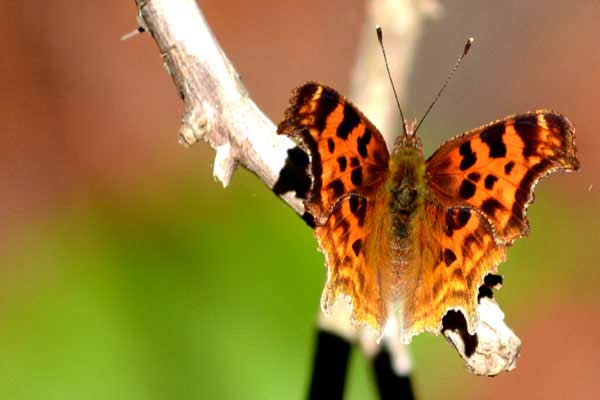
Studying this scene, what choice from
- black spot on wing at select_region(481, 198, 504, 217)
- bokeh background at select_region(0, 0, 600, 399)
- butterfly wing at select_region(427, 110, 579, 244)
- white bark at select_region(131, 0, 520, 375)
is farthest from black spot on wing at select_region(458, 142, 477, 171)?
bokeh background at select_region(0, 0, 600, 399)

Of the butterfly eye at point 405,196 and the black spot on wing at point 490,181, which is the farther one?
the butterfly eye at point 405,196

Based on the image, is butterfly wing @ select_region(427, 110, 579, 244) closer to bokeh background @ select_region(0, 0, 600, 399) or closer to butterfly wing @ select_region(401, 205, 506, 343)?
butterfly wing @ select_region(401, 205, 506, 343)

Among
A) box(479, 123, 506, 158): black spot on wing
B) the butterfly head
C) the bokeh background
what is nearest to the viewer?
box(479, 123, 506, 158): black spot on wing

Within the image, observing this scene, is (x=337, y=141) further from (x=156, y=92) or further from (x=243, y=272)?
(x=156, y=92)

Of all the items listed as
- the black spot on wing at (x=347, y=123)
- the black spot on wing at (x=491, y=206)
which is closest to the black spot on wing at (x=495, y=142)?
the black spot on wing at (x=491, y=206)

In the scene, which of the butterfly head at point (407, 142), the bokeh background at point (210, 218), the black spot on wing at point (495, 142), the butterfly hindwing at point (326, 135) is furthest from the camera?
the bokeh background at point (210, 218)

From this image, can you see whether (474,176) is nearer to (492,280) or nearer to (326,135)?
(492,280)

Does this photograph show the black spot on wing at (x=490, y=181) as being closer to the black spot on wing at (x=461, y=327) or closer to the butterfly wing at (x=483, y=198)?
the butterfly wing at (x=483, y=198)

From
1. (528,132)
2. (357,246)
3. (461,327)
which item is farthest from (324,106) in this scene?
(461,327)

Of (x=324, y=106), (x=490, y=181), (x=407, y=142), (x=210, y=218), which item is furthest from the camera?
(x=210, y=218)
